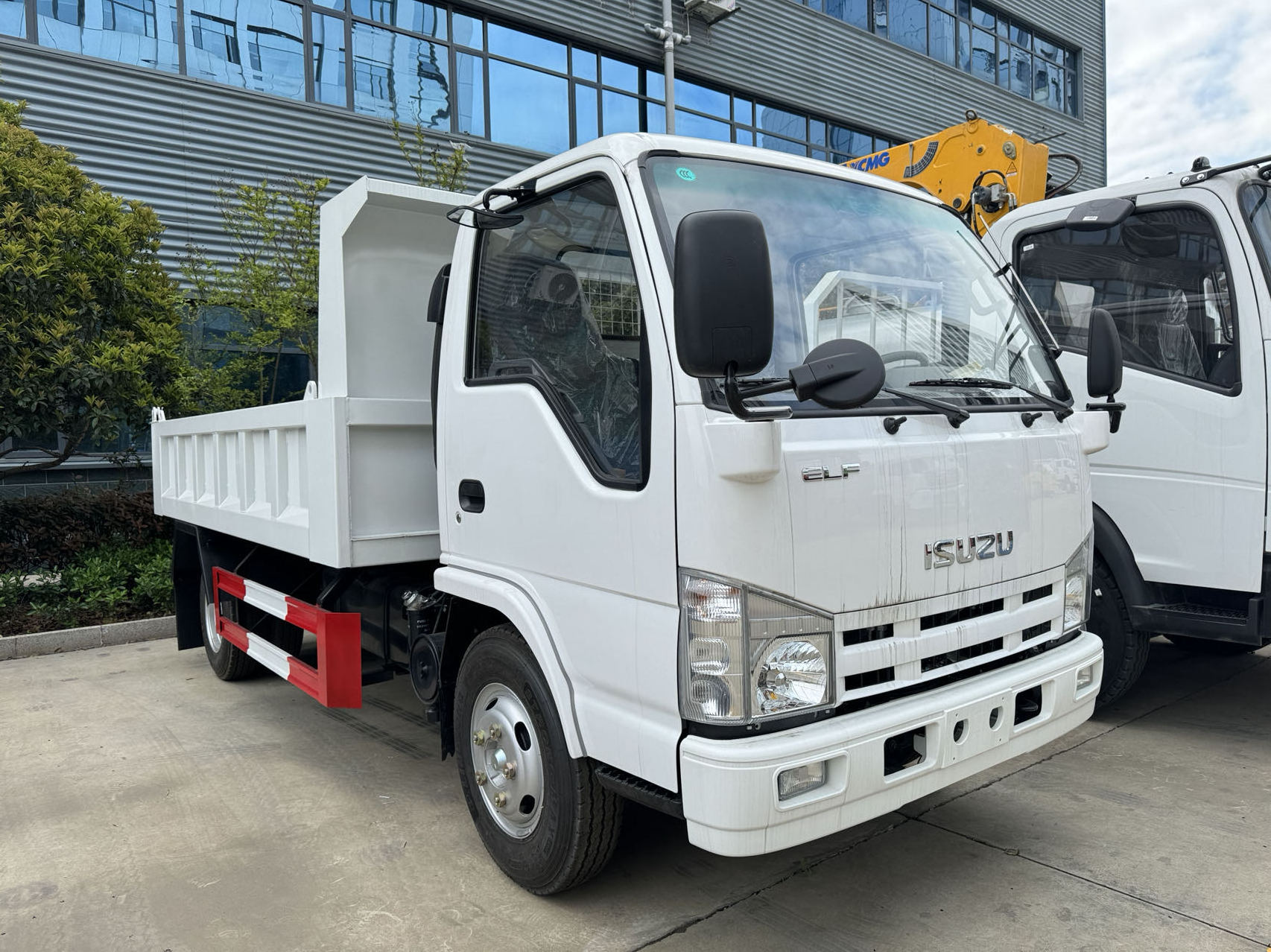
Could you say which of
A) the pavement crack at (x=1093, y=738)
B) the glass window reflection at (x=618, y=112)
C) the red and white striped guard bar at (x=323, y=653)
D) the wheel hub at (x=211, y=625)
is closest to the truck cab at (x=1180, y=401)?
the pavement crack at (x=1093, y=738)

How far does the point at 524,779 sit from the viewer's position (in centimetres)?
294

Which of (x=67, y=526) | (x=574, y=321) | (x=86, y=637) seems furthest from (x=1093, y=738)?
(x=67, y=526)

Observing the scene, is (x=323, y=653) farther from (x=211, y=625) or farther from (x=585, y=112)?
(x=585, y=112)

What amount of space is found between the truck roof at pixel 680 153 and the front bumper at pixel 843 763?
62.6 inches

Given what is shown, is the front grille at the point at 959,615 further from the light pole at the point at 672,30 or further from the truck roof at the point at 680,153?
the light pole at the point at 672,30

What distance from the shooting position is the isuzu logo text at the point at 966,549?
253 centimetres

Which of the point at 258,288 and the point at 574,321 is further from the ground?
the point at 258,288

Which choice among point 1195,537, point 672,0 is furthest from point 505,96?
point 1195,537

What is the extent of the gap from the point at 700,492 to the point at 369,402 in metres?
1.76

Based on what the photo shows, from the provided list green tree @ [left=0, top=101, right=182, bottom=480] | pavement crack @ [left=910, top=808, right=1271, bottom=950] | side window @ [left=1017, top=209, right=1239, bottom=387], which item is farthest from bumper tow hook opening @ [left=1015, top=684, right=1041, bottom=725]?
green tree @ [left=0, top=101, right=182, bottom=480]

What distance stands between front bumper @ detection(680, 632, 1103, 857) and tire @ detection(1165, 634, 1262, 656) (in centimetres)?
370

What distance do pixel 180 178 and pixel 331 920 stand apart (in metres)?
9.47

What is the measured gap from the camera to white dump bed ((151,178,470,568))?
11.5ft

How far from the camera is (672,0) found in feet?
46.6
